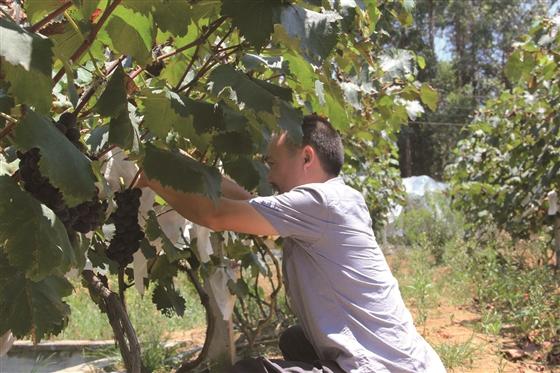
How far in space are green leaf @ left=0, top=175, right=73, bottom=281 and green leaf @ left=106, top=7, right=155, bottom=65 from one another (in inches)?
15.4

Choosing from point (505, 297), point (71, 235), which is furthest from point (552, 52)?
point (71, 235)

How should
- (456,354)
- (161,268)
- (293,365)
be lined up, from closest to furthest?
(293,365)
(161,268)
(456,354)

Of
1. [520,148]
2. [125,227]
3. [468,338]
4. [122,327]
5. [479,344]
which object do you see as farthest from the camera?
[520,148]

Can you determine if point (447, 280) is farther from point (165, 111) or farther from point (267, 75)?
point (165, 111)

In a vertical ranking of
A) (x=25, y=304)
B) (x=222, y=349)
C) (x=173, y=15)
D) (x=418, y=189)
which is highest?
(x=418, y=189)

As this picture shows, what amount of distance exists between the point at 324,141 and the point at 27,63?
4.90ft

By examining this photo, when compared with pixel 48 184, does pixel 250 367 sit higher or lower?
lower

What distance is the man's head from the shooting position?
2236mm

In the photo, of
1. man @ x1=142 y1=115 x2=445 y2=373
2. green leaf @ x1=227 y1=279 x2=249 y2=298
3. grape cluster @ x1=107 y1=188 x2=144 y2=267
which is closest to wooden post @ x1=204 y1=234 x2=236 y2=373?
green leaf @ x1=227 y1=279 x2=249 y2=298

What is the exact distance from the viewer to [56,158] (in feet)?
3.21

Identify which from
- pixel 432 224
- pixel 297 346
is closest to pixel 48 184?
pixel 297 346

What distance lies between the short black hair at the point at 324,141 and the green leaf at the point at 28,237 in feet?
4.21

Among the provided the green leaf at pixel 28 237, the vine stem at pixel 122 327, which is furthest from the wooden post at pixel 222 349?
the green leaf at pixel 28 237

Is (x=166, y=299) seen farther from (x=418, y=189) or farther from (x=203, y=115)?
(x=418, y=189)
